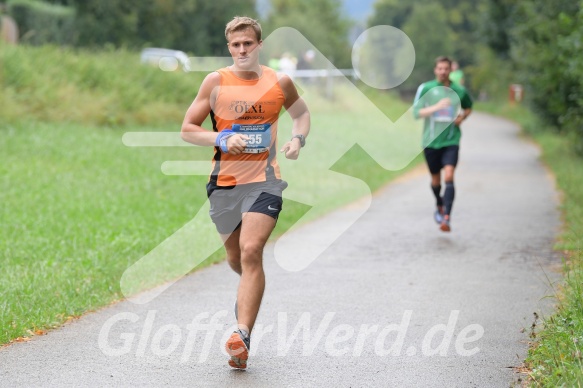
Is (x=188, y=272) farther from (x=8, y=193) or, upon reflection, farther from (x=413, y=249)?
(x=8, y=193)

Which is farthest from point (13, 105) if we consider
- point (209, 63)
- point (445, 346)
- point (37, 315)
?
point (209, 63)

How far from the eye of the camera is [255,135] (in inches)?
256

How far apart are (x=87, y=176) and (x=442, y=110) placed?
588 centimetres

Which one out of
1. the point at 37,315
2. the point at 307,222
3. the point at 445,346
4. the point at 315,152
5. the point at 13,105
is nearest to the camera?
the point at 445,346

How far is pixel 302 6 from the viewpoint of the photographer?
256 feet

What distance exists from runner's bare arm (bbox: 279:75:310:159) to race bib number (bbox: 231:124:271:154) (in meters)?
0.12

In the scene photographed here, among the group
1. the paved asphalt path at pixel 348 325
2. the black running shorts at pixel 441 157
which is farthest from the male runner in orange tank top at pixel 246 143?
the black running shorts at pixel 441 157

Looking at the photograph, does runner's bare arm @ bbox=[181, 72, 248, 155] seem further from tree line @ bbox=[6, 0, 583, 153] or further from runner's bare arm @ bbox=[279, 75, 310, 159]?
tree line @ bbox=[6, 0, 583, 153]

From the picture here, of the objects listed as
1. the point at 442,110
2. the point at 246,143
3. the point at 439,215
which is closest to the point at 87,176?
the point at 439,215

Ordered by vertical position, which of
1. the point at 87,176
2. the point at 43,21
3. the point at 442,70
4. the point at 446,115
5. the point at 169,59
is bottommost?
the point at 169,59

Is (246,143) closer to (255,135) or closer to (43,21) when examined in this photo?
(255,135)

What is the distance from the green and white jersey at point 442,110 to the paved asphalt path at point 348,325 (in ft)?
3.83

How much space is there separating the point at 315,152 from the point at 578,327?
18.7m

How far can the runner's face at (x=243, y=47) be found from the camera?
650 cm
